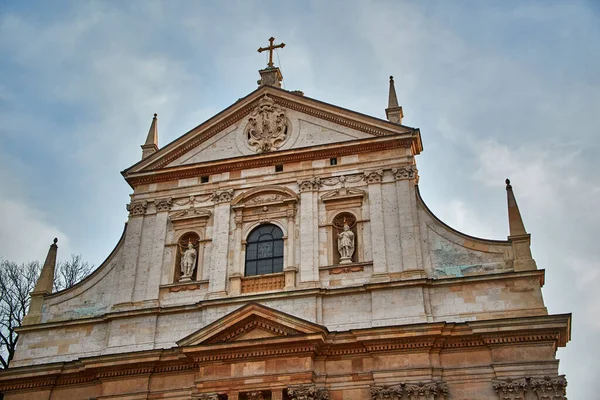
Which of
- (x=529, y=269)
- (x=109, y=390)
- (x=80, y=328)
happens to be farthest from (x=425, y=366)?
(x=80, y=328)

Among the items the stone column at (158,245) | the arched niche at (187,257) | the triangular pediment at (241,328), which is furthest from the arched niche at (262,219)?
the stone column at (158,245)

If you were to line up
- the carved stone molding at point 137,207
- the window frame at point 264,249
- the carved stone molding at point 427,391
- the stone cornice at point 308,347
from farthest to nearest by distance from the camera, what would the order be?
the carved stone molding at point 137,207
the window frame at point 264,249
the stone cornice at point 308,347
the carved stone molding at point 427,391

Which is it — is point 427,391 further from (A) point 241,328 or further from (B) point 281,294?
(A) point 241,328

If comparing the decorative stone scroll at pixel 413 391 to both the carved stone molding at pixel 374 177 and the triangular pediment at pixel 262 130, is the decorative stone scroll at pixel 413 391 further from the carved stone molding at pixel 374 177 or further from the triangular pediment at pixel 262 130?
the triangular pediment at pixel 262 130

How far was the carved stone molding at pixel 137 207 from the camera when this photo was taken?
20.2 metres

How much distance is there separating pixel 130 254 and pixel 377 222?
678cm

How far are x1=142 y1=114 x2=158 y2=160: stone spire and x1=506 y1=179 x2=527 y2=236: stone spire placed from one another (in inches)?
407

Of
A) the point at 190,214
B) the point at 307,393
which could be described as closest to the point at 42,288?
the point at 190,214

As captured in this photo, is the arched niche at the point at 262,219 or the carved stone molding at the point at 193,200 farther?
the carved stone molding at the point at 193,200

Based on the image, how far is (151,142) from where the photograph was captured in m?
21.8

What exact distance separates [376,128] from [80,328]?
9.51 metres

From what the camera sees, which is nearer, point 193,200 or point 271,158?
point 271,158

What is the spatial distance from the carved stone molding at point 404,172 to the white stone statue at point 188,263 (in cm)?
570

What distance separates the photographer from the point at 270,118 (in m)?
20.9
